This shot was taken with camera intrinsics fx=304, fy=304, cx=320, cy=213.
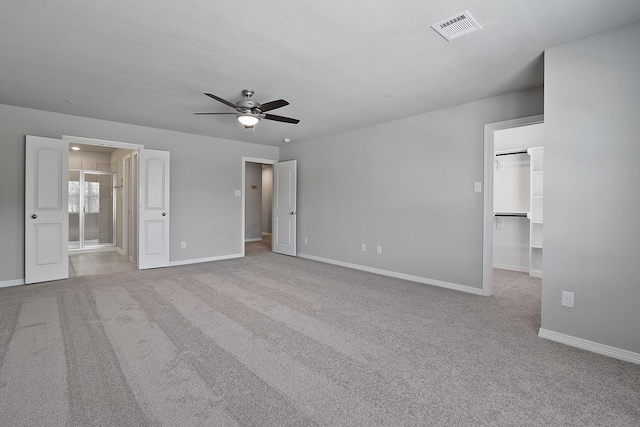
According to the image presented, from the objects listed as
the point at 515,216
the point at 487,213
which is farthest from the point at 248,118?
the point at 515,216

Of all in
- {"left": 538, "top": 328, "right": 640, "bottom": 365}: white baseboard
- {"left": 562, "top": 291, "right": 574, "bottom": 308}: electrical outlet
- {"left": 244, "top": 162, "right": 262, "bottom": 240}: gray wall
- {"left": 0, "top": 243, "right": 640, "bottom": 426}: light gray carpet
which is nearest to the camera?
{"left": 0, "top": 243, "right": 640, "bottom": 426}: light gray carpet

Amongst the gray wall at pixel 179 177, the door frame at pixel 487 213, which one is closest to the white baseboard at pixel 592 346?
the door frame at pixel 487 213

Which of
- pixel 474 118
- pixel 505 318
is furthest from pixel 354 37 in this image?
pixel 505 318

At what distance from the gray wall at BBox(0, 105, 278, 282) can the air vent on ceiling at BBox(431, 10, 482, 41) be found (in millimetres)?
5004

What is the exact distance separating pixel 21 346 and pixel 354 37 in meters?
3.72

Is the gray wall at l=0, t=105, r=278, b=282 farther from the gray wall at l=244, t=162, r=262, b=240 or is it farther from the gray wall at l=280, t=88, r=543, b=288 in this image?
the gray wall at l=244, t=162, r=262, b=240

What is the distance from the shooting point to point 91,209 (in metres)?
7.93

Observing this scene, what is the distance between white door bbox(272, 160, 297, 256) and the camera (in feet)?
22.4

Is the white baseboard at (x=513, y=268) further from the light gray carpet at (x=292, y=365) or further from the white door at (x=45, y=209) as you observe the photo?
the white door at (x=45, y=209)

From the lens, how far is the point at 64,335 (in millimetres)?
2699

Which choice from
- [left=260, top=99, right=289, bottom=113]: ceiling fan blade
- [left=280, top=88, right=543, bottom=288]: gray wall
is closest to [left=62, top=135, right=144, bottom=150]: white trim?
[left=260, top=99, right=289, bottom=113]: ceiling fan blade

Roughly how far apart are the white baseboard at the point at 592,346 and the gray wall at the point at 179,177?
219 inches

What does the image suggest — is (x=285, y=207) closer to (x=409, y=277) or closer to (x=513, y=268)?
(x=409, y=277)

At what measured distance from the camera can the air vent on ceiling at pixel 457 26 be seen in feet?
7.33
